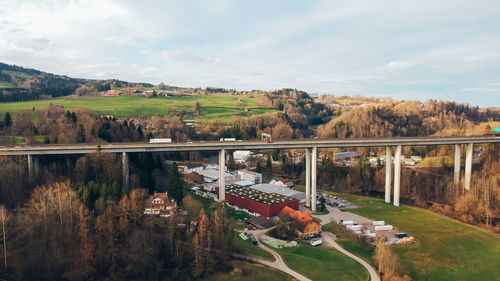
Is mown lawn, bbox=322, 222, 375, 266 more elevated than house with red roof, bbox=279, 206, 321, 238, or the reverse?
house with red roof, bbox=279, 206, 321, 238

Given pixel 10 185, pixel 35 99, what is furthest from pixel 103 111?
pixel 10 185

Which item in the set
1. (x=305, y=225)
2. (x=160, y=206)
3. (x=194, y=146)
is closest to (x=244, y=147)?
(x=194, y=146)

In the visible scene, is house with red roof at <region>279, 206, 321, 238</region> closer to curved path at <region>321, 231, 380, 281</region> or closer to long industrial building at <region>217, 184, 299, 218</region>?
curved path at <region>321, 231, 380, 281</region>

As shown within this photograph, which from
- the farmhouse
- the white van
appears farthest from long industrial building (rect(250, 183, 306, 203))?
the white van

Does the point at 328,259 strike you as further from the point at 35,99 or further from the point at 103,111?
the point at 35,99

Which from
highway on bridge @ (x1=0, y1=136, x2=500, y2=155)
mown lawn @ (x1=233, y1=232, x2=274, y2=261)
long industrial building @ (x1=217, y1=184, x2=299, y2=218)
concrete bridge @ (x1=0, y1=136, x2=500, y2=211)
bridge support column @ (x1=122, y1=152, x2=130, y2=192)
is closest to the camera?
mown lawn @ (x1=233, y1=232, x2=274, y2=261)
